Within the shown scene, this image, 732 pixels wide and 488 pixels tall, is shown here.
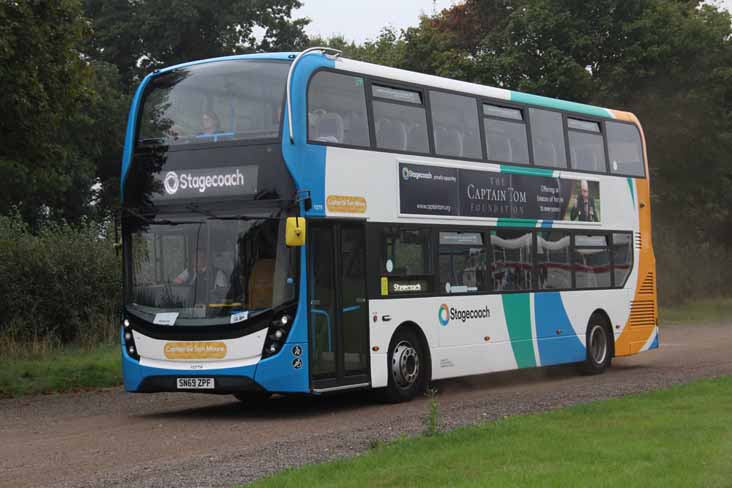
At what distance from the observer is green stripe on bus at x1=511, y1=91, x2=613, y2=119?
19.6 metres

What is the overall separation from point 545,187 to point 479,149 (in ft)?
6.40

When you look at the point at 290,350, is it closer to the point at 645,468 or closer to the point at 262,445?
the point at 262,445

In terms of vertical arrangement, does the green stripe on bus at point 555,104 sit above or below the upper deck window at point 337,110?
above

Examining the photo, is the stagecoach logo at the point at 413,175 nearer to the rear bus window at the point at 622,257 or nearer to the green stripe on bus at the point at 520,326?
the green stripe on bus at the point at 520,326

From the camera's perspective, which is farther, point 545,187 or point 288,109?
point 545,187

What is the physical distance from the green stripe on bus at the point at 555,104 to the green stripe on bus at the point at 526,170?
1075mm

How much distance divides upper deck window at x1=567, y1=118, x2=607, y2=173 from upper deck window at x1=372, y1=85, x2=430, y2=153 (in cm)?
436

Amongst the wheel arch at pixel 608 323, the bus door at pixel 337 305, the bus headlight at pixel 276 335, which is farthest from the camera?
the wheel arch at pixel 608 323

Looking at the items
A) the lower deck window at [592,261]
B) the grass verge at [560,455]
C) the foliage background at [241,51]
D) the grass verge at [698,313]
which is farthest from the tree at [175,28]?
the grass verge at [560,455]

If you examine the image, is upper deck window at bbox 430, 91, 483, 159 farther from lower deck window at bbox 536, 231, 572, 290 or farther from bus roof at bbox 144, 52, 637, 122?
lower deck window at bbox 536, 231, 572, 290

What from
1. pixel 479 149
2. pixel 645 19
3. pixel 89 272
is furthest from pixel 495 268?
pixel 645 19

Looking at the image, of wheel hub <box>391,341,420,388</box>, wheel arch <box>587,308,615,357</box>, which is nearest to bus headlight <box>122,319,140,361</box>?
wheel hub <box>391,341,420,388</box>

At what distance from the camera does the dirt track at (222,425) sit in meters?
10.7

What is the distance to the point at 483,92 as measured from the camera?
18.7 m
